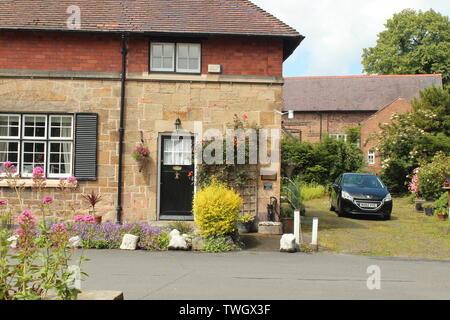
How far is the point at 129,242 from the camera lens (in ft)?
36.0

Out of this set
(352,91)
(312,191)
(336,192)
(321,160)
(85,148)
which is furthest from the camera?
(352,91)

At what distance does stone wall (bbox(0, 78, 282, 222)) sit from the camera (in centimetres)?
1355

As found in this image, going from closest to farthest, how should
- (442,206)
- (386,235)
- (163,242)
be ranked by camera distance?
(163,242) < (386,235) < (442,206)

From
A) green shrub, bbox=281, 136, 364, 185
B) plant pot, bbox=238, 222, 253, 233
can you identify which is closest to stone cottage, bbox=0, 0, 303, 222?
plant pot, bbox=238, 222, 253, 233

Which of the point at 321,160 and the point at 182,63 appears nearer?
the point at 182,63

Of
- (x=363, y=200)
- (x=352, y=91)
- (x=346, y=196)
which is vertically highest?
(x=352, y=91)

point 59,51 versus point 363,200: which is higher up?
point 59,51

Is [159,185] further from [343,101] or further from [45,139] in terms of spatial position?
[343,101]

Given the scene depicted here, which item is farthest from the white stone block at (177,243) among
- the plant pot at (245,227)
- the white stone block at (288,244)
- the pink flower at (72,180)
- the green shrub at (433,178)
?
the green shrub at (433,178)

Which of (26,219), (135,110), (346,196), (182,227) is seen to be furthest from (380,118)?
(26,219)

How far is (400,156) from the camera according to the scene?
29.4 meters

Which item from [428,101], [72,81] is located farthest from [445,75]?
[72,81]

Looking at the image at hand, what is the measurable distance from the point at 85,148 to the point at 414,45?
141 ft
